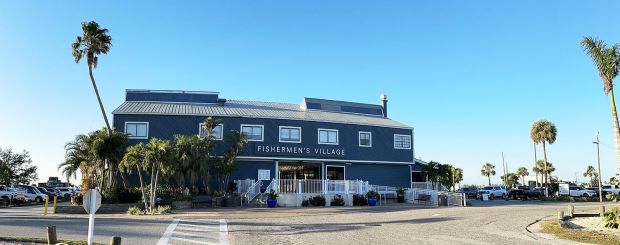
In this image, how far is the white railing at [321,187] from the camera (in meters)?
29.3

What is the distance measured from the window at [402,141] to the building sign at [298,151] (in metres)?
4.90

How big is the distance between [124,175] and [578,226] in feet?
78.8

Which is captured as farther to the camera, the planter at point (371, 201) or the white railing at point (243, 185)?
the white railing at point (243, 185)

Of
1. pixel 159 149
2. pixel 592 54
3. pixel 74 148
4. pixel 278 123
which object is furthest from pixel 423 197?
pixel 74 148

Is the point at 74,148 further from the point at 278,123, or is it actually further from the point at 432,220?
the point at 432,220

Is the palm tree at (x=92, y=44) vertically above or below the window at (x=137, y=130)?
above

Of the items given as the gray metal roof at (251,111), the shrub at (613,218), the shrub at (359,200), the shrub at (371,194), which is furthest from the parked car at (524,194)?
the shrub at (613,218)

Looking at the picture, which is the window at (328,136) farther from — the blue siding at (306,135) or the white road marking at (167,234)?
the white road marking at (167,234)

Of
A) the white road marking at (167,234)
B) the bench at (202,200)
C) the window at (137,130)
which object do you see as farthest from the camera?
the window at (137,130)

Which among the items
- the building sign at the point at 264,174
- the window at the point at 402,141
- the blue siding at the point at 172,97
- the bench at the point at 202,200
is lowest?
the bench at the point at 202,200

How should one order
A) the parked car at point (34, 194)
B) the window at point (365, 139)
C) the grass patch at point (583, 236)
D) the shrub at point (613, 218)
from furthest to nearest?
1. the parked car at point (34, 194)
2. the window at point (365, 139)
3. the grass patch at point (583, 236)
4. the shrub at point (613, 218)

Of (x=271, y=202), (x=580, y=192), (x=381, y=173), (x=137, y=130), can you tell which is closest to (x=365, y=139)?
(x=381, y=173)

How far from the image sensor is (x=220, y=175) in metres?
31.2

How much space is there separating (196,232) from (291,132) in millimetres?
20469
